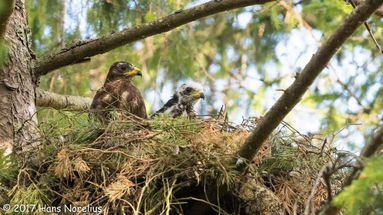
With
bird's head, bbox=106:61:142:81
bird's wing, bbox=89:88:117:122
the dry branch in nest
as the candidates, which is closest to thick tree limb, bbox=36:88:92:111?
bird's wing, bbox=89:88:117:122

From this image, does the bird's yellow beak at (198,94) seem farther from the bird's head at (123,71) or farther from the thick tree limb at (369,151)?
the thick tree limb at (369,151)

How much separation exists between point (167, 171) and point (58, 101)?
6.60 feet

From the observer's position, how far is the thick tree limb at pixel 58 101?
6066 mm

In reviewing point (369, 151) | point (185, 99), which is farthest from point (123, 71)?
point (369, 151)

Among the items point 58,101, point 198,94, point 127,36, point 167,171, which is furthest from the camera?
point 198,94

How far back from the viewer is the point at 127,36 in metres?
5.60

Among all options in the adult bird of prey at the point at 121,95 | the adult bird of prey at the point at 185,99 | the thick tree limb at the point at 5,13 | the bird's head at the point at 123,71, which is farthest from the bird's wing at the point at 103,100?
the thick tree limb at the point at 5,13

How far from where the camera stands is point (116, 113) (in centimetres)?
545

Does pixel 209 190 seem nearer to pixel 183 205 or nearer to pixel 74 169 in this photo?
pixel 183 205

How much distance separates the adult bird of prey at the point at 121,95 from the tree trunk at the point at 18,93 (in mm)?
749

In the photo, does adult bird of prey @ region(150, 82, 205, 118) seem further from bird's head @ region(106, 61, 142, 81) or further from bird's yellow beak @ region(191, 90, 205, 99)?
bird's head @ region(106, 61, 142, 81)

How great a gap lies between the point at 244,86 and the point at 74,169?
22.1ft

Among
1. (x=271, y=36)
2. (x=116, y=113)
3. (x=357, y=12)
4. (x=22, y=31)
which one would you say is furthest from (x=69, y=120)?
(x=271, y=36)

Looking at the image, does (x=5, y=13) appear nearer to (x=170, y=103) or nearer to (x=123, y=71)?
(x=123, y=71)
